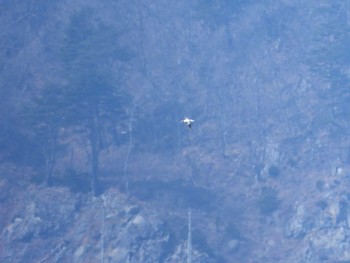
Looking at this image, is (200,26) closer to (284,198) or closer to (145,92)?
(145,92)

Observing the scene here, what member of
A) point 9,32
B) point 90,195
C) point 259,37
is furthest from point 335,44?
point 9,32

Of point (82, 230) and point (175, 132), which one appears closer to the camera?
point (82, 230)

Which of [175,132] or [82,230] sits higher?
[175,132]

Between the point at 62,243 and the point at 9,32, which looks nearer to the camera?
the point at 62,243

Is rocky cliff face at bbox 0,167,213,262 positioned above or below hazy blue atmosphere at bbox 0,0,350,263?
below

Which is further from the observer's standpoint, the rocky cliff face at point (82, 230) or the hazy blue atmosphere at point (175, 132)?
the hazy blue atmosphere at point (175, 132)

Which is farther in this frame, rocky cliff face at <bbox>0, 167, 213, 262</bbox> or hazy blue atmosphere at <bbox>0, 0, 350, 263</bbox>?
hazy blue atmosphere at <bbox>0, 0, 350, 263</bbox>

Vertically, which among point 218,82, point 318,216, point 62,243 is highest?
point 218,82

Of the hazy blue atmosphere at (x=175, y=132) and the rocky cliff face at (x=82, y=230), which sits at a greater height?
the hazy blue atmosphere at (x=175, y=132)
